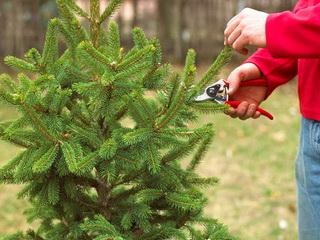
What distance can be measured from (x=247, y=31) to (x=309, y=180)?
0.61m

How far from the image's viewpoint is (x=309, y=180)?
7.37 ft

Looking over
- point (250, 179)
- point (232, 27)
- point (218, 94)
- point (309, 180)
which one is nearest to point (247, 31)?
point (232, 27)

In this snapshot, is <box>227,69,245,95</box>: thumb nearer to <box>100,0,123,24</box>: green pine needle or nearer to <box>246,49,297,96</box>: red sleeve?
<box>246,49,297,96</box>: red sleeve

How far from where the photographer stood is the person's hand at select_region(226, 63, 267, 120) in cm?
237

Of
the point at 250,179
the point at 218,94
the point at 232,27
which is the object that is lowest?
the point at 250,179

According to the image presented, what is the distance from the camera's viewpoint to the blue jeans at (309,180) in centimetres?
219

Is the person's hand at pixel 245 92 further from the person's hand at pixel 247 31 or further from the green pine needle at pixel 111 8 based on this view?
the green pine needle at pixel 111 8

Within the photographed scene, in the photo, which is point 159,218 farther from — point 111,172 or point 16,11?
point 16,11

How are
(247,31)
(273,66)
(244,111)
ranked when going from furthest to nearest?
(273,66) → (244,111) → (247,31)

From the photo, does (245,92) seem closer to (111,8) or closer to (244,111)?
(244,111)

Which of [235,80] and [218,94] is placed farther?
[235,80]

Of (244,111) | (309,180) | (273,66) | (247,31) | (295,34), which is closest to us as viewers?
(295,34)

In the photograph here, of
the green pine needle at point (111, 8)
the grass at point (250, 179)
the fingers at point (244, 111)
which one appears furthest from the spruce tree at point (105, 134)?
the grass at point (250, 179)

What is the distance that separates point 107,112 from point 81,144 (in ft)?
0.50
